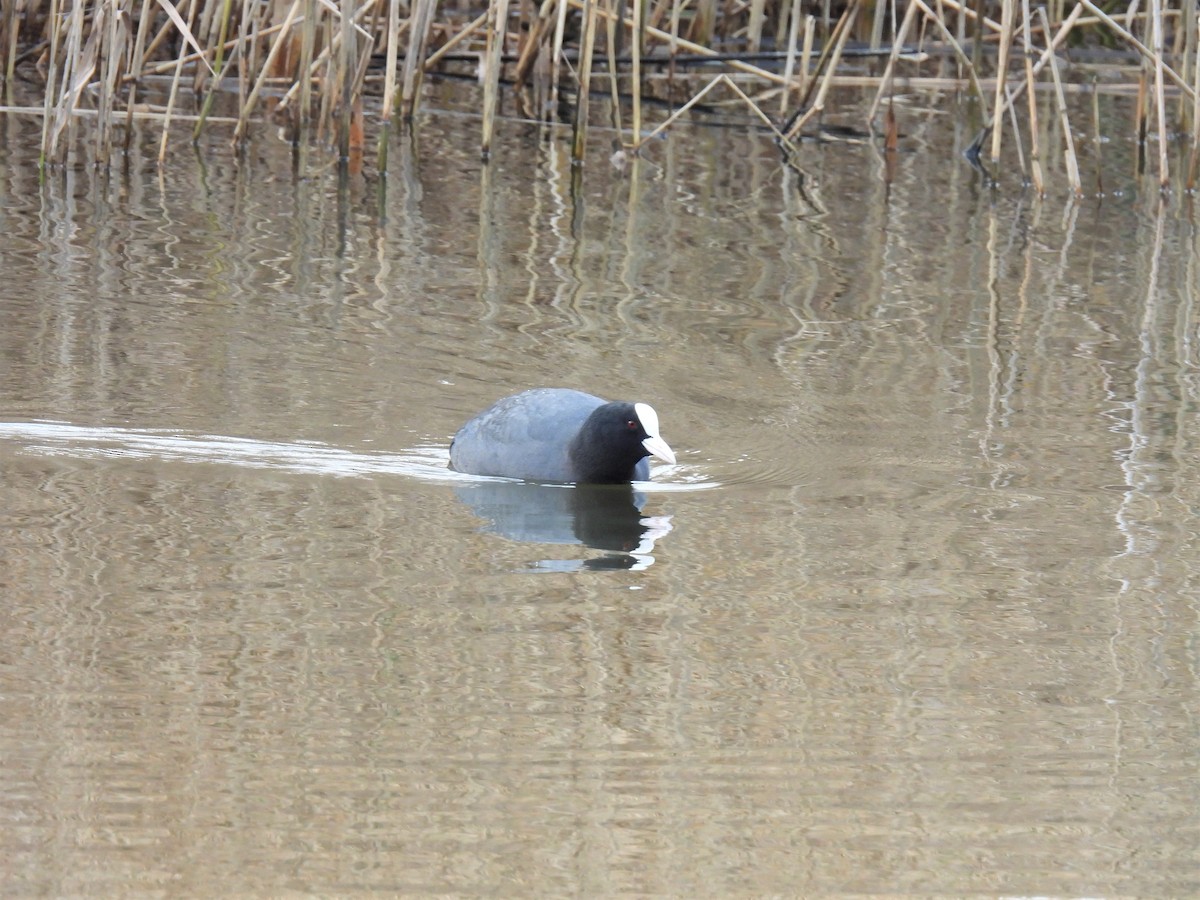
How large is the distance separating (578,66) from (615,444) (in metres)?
4.91

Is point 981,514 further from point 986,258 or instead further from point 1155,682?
point 986,258

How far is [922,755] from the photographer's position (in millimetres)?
3219

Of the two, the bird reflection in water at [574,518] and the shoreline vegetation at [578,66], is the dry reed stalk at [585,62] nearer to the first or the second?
the shoreline vegetation at [578,66]

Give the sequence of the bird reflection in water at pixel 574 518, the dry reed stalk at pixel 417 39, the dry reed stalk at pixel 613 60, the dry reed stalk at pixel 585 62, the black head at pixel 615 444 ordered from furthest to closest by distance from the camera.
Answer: the dry reed stalk at pixel 613 60
the dry reed stalk at pixel 417 39
the dry reed stalk at pixel 585 62
the black head at pixel 615 444
the bird reflection in water at pixel 574 518

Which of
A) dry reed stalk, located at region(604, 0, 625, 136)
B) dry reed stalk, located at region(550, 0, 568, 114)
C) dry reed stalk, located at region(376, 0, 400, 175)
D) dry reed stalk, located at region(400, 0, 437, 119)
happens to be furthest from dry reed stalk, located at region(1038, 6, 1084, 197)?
dry reed stalk, located at region(376, 0, 400, 175)

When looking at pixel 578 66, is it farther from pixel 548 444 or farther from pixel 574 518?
pixel 574 518

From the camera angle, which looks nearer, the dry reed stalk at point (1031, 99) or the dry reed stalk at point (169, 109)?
the dry reed stalk at point (1031, 99)

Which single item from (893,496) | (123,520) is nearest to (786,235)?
(893,496)

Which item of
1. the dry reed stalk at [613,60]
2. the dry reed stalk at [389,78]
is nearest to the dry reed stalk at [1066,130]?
the dry reed stalk at [613,60]

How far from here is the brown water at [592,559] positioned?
288 centimetres

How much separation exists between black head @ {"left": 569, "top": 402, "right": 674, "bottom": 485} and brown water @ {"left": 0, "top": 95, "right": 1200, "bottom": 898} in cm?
8

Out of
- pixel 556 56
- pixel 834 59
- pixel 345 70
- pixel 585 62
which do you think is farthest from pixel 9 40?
pixel 834 59

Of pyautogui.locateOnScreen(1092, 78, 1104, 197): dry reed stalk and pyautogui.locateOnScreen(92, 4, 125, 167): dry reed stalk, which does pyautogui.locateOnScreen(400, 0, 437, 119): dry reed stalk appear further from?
pyautogui.locateOnScreen(1092, 78, 1104, 197): dry reed stalk

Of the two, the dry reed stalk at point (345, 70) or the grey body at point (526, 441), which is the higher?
the dry reed stalk at point (345, 70)
